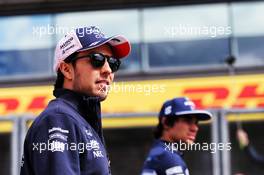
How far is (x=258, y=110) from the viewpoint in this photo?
13.1ft

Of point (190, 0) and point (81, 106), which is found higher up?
point (190, 0)

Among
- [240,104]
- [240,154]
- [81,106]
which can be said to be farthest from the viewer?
[240,104]

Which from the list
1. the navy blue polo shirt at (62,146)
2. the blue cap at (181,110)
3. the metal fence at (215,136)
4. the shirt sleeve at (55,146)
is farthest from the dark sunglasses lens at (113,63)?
the metal fence at (215,136)

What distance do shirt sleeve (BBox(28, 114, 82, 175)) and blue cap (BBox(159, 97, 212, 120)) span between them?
1736mm

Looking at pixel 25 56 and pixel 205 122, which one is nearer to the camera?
pixel 205 122

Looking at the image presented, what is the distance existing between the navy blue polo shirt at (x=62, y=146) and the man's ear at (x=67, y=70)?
0.36 feet

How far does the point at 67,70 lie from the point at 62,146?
371 millimetres

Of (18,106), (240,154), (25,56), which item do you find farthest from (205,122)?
(25,56)

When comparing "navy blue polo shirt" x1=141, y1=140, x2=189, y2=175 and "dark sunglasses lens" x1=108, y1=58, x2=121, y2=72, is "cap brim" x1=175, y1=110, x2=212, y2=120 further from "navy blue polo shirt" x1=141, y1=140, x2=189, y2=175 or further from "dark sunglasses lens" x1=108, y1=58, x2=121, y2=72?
"dark sunglasses lens" x1=108, y1=58, x2=121, y2=72

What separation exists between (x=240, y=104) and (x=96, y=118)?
186 inches

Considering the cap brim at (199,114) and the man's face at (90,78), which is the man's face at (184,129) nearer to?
the cap brim at (199,114)

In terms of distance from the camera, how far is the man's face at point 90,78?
2.16 meters

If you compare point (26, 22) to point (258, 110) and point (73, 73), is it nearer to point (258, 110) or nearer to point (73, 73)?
point (258, 110)

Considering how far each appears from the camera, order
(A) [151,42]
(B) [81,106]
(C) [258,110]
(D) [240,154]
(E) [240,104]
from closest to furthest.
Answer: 1. (B) [81,106]
2. (C) [258,110]
3. (D) [240,154]
4. (E) [240,104]
5. (A) [151,42]
